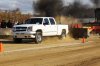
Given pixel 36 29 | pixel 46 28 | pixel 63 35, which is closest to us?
pixel 36 29

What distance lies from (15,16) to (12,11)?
6.38 meters

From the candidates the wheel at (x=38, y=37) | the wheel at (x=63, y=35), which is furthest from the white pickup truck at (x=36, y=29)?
the wheel at (x=63, y=35)

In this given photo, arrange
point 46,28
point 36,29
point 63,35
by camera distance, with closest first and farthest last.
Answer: point 36,29 → point 46,28 → point 63,35

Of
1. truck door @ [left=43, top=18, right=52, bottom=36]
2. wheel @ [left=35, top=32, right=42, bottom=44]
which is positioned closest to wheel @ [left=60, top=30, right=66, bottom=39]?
truck door @ [left=43, top=18, right=52, bottom=36]

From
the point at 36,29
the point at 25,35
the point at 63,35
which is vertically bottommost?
the point at 63,35

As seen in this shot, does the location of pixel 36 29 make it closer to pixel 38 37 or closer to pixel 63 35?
pixel 38 37

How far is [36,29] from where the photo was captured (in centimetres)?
2534

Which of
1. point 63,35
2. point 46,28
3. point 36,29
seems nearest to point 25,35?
point 36,29

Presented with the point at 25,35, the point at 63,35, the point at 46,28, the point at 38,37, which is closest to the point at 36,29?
the point at 38,37

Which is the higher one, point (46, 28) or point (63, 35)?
point (46, 28)

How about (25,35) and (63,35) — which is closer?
(25,35)

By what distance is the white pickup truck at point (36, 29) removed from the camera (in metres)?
25.0

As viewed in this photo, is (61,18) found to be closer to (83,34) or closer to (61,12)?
(61,12)

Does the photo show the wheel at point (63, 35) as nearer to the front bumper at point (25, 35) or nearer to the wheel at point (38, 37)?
the wheel at point (38, 37)
